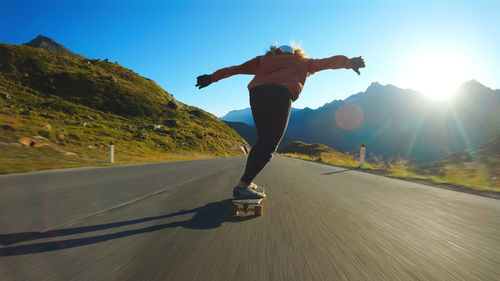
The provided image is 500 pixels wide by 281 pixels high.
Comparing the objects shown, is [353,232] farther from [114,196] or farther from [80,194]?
[80,194]

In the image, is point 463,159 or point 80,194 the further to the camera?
point 463,159

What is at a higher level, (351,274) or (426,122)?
(426,122)

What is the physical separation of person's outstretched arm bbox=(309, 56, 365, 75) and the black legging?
671 mm

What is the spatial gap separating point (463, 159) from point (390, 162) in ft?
9.08

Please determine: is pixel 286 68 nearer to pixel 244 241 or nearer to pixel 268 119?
pixel 268 119

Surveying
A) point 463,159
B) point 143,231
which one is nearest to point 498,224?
point 143,231

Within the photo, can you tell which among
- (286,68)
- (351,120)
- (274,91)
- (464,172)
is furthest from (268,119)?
(351,120)

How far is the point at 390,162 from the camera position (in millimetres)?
11391

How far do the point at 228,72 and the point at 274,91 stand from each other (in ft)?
3.09

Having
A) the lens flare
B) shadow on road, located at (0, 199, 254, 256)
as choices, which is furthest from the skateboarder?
the lens flare

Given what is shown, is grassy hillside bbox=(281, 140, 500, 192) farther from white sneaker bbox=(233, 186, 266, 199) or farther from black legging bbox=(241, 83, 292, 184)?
white sneaker bbox=(233, 186, 266, 199)

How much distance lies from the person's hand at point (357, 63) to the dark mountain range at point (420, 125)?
9682 centimetres

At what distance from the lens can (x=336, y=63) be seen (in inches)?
115

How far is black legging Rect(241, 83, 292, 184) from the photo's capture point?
8.30 feet
